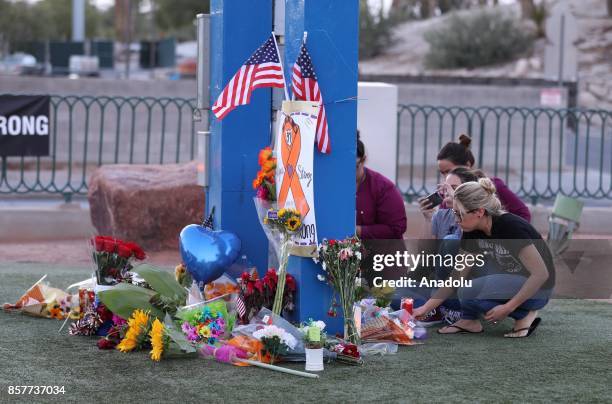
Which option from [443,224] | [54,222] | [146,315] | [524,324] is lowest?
[54,222]

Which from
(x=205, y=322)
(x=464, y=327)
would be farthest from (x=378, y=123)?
(x=205, y=322)

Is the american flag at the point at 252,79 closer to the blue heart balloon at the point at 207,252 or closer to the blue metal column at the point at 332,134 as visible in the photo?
the blue metal column at the point at 332,134

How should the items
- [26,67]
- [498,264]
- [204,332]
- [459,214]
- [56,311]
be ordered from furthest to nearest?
[26,67]
[56,311]
[498,264]
[459,214]
[204,332]

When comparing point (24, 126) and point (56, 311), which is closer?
point (56, 311)

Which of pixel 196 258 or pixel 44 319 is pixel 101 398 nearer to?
pixel 196 258

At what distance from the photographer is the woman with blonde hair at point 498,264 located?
6.53 metres

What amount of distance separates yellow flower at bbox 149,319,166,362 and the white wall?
172 inches

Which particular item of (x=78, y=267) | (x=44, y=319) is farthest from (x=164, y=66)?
(x=44, y=319)

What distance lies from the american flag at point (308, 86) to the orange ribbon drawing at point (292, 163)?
0.44 feet

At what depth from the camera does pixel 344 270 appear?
19.9ft

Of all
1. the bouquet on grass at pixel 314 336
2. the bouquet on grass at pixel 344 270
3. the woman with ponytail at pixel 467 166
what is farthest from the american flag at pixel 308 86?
the woman with ponytail at pixel 467 166

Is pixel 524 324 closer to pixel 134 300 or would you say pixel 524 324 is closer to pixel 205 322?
pixel 205 322

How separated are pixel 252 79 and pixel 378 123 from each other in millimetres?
3916

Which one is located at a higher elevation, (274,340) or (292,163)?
(292,163)
